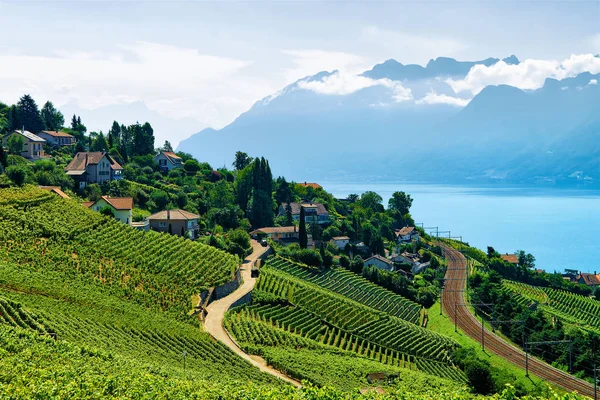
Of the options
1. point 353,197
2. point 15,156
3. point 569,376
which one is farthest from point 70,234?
point 353,197

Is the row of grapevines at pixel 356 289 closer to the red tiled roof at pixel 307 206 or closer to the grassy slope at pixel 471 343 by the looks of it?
the grassy slope at pixel 471 343

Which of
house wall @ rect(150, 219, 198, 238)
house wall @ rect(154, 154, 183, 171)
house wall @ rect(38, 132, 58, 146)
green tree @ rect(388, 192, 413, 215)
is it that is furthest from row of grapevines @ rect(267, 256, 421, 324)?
green tree @ rect(388, 192, 413, 215)

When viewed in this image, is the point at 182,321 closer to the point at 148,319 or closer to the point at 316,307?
the point at 148,319

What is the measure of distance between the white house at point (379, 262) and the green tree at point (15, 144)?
49.1 metres

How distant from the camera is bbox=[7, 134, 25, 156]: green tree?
251ft

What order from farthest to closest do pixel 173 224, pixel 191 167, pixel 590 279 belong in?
pixel 590 279 < pixel 191 167 < pixel 173 224

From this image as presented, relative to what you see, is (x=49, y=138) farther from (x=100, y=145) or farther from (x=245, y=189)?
(x=245, y=189)

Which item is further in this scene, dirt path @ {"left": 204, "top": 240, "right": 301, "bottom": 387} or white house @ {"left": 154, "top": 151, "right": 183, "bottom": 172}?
white house @ {"left": 154, "top": 151, "right": 183, "bottom": 172}

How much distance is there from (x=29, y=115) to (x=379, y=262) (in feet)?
195

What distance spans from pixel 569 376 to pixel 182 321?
1417 inches

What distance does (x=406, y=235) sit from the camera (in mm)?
107375

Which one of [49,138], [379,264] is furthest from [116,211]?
[49,138]

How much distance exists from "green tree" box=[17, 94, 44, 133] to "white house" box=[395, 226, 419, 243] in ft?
209

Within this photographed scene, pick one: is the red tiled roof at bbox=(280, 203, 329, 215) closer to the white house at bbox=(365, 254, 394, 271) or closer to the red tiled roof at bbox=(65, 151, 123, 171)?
the white house at bbox=(365, 254, 394, 271)
